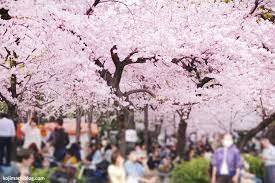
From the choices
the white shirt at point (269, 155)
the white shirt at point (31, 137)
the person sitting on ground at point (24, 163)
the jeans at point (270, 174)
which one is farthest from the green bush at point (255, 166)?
the person sitting on ground at point (24, 163)

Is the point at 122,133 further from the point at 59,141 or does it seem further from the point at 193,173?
the point at 193,173

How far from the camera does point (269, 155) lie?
477 inches

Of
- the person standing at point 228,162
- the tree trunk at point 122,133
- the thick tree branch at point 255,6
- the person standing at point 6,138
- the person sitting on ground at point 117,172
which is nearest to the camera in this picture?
the person standing at point 228,162

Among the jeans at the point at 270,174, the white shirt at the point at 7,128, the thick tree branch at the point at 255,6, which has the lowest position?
the jeans at the point at 270,174

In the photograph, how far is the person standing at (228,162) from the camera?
10.3m

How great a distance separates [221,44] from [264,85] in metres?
2.72

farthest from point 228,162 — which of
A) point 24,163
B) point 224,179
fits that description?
point 24,163

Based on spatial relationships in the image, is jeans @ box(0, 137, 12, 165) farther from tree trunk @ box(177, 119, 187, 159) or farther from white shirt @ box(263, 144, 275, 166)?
white shirt @ box(263, 144, 275, 166)

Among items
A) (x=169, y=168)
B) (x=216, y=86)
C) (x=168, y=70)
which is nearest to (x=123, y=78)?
(x=168, y=70)

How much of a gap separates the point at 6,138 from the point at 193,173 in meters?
4.21

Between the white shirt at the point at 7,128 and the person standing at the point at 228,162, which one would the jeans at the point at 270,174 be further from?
the white shirt at the point at 7,128

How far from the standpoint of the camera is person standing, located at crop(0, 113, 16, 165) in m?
11.9

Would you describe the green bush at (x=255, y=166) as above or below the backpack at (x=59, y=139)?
below

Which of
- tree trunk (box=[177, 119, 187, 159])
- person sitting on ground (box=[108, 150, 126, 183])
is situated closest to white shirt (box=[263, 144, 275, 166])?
person sitting on ground (box=[108, 150, 126, 183])
